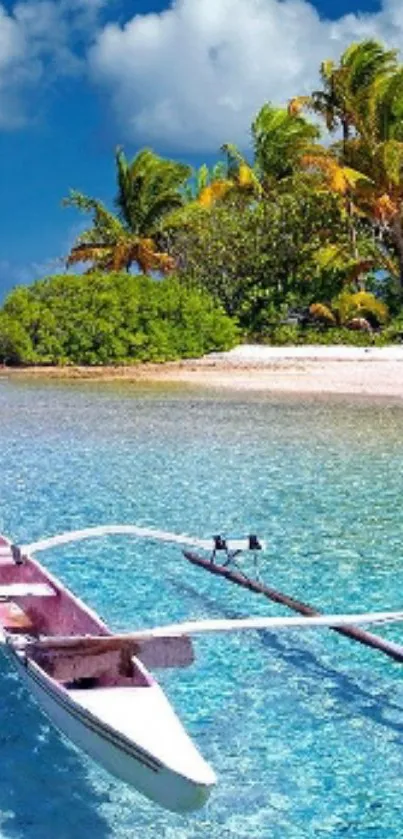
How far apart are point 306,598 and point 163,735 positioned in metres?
4.44

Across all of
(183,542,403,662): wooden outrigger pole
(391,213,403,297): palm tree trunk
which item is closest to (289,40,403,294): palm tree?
(391,213,403,297): palm tree trunk

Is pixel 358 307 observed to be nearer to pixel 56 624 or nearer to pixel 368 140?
pixel 368 140

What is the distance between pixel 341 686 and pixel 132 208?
3437 cm

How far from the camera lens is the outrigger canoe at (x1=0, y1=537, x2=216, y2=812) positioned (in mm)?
4184

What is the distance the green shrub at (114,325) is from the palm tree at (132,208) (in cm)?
617

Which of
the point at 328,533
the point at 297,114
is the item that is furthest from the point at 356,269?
the point at 328,533

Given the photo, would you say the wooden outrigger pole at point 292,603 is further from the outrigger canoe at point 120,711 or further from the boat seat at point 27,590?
the outrigger canoe at point 120,711

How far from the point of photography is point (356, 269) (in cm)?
3250

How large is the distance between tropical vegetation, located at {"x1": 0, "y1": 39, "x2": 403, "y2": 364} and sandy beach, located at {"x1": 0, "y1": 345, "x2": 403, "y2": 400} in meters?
0.89

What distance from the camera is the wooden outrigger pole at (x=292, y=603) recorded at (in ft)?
21.7

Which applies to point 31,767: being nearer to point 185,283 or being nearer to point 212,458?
point 212,458

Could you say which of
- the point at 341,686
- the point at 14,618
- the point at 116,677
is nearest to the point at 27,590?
the point at 14,618

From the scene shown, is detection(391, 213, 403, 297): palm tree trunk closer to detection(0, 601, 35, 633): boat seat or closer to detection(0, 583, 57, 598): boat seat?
detection(0, 601, 35, 633): boat seat

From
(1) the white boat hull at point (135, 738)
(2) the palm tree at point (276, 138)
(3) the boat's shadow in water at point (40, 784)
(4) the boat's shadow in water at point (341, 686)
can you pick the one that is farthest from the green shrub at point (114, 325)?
(1) the white boat hull at point (135, 738)
